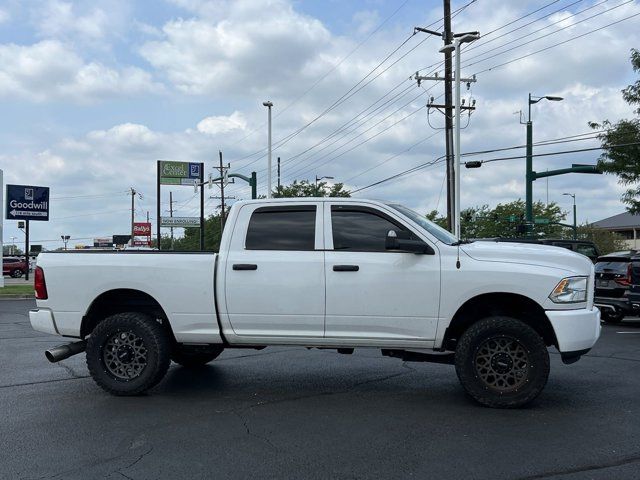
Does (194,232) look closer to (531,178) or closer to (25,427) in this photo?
(531,178)

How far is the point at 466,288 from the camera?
575cm

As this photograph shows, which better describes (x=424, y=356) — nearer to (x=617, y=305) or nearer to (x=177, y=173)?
(x=617, y=305)

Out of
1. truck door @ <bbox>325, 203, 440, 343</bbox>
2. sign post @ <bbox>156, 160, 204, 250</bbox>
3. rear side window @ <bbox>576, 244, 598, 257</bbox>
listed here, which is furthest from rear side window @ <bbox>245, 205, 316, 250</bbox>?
sign post @ <bbox>156, 160, 204, 250</bbox>

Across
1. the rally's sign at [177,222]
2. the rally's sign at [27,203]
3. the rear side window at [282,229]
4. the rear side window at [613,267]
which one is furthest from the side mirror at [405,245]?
the rally's sign at [177,222]

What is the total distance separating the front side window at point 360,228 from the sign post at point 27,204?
31536 mm

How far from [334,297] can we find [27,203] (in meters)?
32.6

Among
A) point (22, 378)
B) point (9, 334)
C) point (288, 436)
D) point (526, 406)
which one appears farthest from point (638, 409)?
point (9, 334)

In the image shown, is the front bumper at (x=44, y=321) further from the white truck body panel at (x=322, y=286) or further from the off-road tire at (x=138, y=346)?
the off-road tire at (x=138, y=346)

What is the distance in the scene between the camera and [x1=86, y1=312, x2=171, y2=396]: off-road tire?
20.5ft

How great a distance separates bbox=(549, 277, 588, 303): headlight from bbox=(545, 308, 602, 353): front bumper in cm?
11

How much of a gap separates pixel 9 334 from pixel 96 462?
28.2 feet

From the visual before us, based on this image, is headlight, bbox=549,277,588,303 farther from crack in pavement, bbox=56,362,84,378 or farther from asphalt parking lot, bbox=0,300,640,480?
crack in pavement, bbox=56,362,84,378

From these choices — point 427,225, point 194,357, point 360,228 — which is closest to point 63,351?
point 194,357

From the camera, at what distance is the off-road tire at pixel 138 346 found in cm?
625
